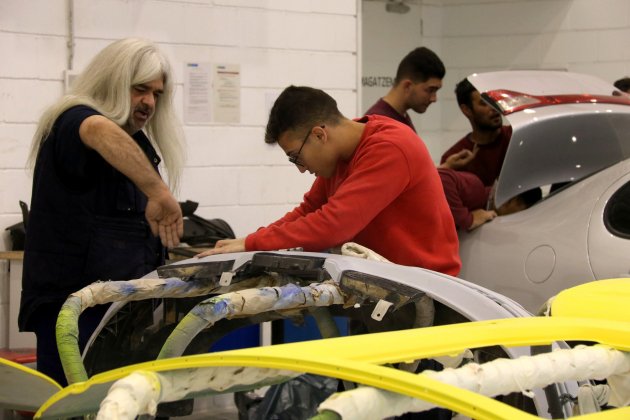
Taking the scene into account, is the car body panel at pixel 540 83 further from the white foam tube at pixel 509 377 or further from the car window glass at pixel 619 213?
the white foam tube at pixel 509 377

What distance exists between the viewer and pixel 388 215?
293 cm

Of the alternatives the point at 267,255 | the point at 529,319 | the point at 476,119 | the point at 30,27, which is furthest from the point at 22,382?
the point at 30,27

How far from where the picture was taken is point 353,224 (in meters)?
2.84

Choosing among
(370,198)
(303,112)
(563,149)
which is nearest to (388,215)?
(370,198)

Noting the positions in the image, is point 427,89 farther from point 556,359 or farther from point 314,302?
point 556,359

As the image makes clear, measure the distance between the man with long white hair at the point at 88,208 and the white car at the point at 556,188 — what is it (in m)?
1.66

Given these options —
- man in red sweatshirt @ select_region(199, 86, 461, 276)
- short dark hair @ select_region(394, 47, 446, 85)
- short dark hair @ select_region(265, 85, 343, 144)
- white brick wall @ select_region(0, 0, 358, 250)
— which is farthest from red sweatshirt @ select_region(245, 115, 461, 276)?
white brick wall @ select_region(0, 0, 358, 250)

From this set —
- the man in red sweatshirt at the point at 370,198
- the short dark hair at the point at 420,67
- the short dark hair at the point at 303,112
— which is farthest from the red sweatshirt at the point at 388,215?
the short dark hair at the point at 420,67

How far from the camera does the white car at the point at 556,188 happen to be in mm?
3848

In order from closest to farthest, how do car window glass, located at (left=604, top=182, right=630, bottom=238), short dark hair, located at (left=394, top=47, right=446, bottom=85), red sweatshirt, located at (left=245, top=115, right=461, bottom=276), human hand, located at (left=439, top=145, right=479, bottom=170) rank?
red sweatshirt, located at (left=245, top=115, right=461, bottom=276) → car window glass, located at (left=604, top=182, right=630, bottom=238) → human hand, located at (left=439, top=145, right=479, bottom=170) → short dark hair, located at (left=394, top=47, right=446, bottom=85)

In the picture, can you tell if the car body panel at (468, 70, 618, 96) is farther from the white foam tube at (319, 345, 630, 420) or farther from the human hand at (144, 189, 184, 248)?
the white foam tube at (319, 345, 630, 420)

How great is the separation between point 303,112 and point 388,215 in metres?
0.44

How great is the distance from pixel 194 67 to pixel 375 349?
4.56 meters

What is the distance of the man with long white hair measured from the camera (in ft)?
9.79
